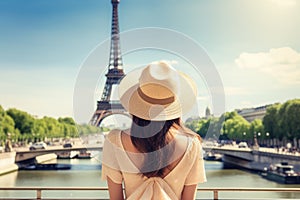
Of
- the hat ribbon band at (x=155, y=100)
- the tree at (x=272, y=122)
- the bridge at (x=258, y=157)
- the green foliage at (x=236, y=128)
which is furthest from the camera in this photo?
the green foliage at (x=236, y=128)

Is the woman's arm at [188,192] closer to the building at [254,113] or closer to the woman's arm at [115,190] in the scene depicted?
the woman's arm at [115,190]

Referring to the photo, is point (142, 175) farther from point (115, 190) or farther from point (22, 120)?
point (22, 120)

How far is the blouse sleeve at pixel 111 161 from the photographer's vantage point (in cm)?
92

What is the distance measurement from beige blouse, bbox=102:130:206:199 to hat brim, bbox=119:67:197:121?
57mm

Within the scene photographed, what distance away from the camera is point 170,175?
0.91 m

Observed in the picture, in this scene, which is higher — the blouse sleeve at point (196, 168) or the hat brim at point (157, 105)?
the hat brim at point (157, 105)

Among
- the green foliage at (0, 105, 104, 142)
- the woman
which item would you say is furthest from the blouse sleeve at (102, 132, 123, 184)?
the green foliage at (0, 105, 104, 142)

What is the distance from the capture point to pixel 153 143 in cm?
90

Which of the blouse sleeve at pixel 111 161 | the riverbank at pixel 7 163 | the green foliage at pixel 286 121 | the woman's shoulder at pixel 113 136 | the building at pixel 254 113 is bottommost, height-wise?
the riverbank at pixel 7 163

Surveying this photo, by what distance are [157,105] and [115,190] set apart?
20 centimetres

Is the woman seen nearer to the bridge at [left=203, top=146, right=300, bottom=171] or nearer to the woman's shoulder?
the woman's shoulder

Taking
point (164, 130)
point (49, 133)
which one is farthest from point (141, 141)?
point (49, 133)

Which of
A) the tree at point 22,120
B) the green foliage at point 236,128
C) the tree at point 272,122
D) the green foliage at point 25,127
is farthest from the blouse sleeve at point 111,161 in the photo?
the green foliage at point 236,128

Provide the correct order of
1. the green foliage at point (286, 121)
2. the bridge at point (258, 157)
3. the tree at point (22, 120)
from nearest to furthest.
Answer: the bridge at point (258, 157) < the green foliage at point (286, 121) < the tree at point (22, 120)
